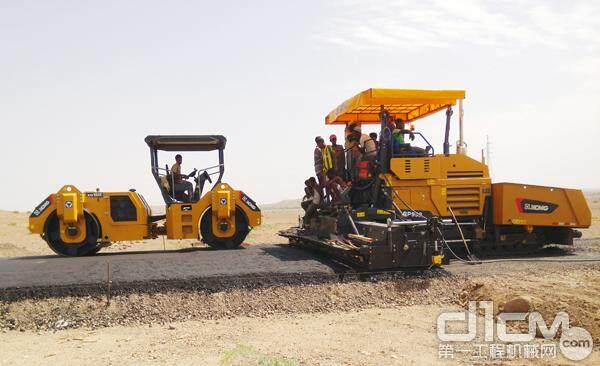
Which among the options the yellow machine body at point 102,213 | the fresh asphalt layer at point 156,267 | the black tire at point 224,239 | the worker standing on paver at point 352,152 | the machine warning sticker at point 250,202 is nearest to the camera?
the fresh asphalt layer at point 156,267

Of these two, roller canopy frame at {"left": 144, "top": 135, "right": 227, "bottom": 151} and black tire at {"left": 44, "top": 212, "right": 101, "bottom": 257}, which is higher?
roller canopy frame at {"left": 144, "top": 135, "right": 227, "bottom": 151}

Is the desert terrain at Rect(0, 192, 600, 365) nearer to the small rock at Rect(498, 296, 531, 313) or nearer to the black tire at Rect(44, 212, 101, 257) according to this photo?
the small rock at Rect(498, 296, 531, 313)

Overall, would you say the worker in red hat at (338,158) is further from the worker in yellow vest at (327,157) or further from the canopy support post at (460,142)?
the canopy support post at (460,142)

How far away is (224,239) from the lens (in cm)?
1074

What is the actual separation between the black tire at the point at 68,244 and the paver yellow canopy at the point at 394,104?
5588mm

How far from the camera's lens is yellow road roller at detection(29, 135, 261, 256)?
33.1 ft

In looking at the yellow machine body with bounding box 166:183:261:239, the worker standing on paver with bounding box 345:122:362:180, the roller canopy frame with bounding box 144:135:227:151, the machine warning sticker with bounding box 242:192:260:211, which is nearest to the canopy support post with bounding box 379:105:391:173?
the worker standing on paver with bounding box 345:122:362:180

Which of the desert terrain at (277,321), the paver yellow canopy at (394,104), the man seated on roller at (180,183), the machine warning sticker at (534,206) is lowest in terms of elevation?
the desert terrain at (277,321)

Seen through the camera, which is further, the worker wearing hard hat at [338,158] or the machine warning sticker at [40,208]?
the worker wearing hard hat at [338,158]

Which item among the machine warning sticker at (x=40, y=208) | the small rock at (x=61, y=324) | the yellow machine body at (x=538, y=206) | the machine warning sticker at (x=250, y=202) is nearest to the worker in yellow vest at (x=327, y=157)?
the machine warning sticker at (x=250, y=202)

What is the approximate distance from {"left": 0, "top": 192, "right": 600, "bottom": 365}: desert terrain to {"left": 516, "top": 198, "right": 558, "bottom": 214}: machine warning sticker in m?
2.75

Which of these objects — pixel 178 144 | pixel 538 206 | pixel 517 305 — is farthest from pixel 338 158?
pixel 517 305

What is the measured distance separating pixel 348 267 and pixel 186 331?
304 cm

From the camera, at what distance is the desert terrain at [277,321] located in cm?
546
